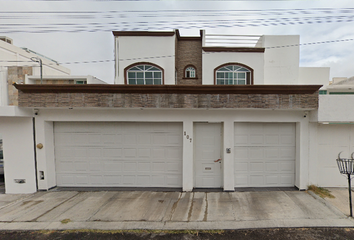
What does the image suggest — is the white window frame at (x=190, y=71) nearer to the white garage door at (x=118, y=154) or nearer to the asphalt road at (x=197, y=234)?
the white garage door at (x=118, y=154)

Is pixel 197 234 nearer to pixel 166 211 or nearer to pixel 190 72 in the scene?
pixel 166 211

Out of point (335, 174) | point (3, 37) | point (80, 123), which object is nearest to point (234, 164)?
point (335, 174)

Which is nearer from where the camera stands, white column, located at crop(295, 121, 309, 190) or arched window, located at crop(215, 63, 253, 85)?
white column, located at crop(295, 121, 309, 190)

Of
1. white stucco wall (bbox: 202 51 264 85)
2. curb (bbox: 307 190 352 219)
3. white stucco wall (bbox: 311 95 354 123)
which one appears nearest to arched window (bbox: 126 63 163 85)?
white stucco wall (bbox: 202 51 264 85)

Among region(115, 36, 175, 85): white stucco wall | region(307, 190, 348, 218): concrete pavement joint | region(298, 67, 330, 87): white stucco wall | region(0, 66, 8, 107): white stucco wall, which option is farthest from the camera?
region(298, 67, 330, 87): white stucco wall

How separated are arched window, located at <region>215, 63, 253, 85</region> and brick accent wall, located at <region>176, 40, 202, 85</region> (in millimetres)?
1388

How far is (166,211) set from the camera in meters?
4.50

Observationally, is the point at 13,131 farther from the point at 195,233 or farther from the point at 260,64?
the point at 260,64

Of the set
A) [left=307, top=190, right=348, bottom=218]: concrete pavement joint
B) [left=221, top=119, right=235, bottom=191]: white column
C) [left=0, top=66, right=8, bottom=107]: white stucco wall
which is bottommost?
[left=307, top=190, right=348, bottom=218]: concrete pavement joint

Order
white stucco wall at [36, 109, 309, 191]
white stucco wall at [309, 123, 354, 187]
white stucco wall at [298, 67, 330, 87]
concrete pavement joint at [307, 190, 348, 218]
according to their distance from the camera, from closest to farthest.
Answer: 1. concrete pavement joint at [307, 190, 348, 218]
2. white stucco wall at [36, 109, 309, 191]
3. white stucco wall at [309, 123, 354, 187]
4. white stucco wall at [298, 67, 330, 87]

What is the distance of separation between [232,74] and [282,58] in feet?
14.9

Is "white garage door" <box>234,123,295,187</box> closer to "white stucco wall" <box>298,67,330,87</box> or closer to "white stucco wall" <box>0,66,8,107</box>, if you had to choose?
"white stucco wall" <box>298,67,330,87</box>

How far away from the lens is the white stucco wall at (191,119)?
5.63 meters

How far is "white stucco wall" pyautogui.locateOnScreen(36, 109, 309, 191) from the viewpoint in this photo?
5.63m
